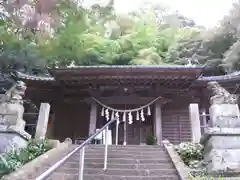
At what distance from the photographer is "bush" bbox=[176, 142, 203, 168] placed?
7.30 metres

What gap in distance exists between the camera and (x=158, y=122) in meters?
11.7

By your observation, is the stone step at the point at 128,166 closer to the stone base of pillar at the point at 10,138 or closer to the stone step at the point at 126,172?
the stone step at the point at 126,172

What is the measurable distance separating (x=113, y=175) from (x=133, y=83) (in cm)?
661

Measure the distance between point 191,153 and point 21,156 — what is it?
463cm

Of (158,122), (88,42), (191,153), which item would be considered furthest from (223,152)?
(88,42)

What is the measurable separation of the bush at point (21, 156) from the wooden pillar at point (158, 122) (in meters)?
5.10

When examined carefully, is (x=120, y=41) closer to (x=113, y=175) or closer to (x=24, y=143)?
(x=24, y=143)

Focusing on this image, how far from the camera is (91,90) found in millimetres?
12438

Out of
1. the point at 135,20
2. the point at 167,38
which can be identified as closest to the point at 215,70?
the point at 167,38

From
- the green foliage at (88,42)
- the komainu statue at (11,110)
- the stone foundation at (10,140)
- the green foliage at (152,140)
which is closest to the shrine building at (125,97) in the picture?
the green foliage at (152,140)

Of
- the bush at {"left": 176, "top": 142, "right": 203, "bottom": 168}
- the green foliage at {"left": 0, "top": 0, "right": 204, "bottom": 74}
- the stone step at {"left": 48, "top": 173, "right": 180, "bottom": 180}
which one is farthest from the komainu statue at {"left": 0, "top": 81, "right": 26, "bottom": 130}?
the bush at {"left": 176, "top": 142, "right": 203, "bottom": 168}

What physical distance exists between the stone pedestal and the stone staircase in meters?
1.05

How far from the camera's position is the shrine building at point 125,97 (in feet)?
37.7

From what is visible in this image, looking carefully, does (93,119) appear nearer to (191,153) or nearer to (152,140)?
(152,140)
